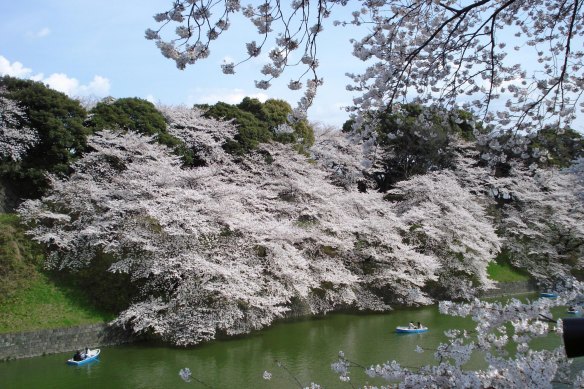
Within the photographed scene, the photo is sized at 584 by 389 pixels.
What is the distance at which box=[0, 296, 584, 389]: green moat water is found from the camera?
8016 mm

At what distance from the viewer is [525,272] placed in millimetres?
20156

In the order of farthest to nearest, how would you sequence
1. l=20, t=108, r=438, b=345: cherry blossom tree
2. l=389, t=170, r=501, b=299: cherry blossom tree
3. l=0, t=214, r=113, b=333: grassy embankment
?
l=389, t=170, r=501, b=299: cherry blossom tree
l=20, t=108, r=438, b=345: cherry blossom tree
l=0, t=214, r=113, b=333: grassy embankment

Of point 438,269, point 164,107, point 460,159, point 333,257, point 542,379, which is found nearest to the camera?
point 542,379

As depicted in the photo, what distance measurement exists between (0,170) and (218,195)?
18.9 feet

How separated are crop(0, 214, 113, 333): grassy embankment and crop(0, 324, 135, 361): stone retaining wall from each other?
0.17 m

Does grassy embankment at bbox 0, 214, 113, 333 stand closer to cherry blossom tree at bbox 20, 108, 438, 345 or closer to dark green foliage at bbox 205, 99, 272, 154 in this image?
cherry blossom tree at bbox 20, 108, 438, 345

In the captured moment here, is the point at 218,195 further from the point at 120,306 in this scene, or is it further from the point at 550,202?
the point at 550,202

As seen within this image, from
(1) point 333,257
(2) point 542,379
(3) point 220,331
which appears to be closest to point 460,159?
(1) point 333,257

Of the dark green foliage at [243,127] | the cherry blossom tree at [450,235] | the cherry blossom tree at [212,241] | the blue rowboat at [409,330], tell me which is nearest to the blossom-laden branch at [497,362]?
the cherry blossom tree at [212,241]

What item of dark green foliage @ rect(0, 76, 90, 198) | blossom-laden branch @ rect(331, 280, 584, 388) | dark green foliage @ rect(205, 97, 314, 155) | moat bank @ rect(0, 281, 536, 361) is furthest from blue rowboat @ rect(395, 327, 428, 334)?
dark green foliage @ rect(0, 76, 90, 198)

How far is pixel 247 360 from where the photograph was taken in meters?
9.39

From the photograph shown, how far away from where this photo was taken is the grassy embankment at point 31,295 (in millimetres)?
10070

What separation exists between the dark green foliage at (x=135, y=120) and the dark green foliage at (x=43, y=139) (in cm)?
78

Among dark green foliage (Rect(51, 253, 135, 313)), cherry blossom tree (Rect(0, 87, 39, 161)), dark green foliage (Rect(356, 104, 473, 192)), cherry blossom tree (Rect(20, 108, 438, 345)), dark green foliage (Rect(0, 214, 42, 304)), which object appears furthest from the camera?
dark green foliage (Rect(356, 104, 473, 192))
